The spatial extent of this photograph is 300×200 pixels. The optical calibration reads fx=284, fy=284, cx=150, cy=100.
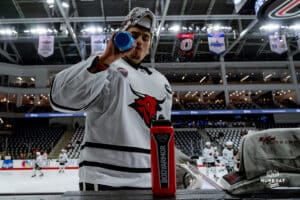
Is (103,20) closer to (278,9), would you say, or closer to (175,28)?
(175,28)

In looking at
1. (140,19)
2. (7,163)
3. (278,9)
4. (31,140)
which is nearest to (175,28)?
(278,9)

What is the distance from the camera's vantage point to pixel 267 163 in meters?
0.94

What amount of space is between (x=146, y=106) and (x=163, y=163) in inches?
22.1

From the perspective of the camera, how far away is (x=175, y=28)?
652 inches

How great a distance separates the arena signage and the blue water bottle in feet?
22.0

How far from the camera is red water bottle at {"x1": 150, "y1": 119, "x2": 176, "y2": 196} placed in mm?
914

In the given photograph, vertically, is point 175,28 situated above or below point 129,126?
above

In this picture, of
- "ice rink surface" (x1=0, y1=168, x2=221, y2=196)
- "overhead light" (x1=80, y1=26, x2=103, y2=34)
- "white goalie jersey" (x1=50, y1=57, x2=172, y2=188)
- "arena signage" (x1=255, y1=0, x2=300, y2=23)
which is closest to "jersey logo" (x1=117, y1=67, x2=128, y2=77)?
"white goalie jersey" (x1=50, y1=57, x2=172, y2=188)

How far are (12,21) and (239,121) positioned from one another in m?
16.8

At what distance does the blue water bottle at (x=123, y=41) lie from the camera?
93cm

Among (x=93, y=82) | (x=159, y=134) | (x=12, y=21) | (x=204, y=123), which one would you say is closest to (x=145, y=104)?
(x=93, y=82)

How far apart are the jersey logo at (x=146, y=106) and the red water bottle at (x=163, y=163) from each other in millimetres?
466

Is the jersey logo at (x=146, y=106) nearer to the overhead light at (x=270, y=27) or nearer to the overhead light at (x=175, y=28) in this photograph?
the overhead light at (x=175, y=28)

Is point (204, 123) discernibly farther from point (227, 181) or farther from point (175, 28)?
point (227, 181)
